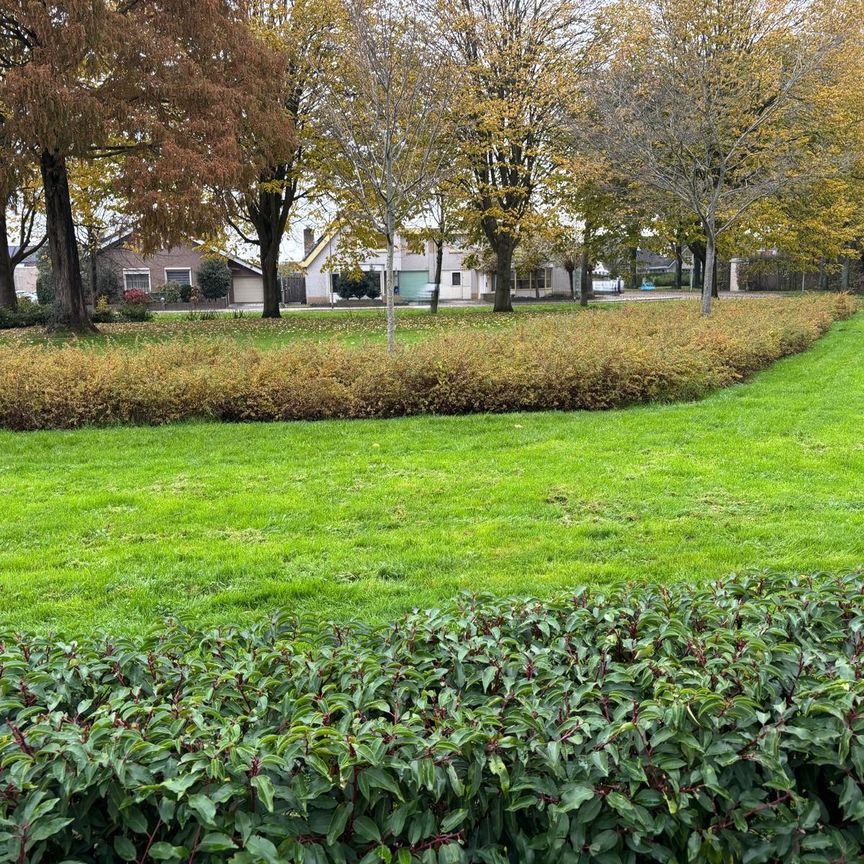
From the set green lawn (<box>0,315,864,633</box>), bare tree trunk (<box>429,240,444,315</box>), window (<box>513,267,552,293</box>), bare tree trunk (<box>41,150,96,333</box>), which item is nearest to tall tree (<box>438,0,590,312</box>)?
bare tree trunk (<box>429,240,444,315</box>)

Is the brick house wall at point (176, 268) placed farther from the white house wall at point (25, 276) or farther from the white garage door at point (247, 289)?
the white house wall at point (25, 276)

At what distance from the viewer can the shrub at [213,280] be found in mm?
43531

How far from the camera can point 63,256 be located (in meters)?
18.1

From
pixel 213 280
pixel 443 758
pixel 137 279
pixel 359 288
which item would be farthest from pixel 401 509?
pixel 137 279

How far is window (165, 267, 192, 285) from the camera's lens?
45438 mm

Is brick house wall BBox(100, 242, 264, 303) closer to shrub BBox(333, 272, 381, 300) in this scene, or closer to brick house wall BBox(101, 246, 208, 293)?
brick house wall BBox(101, 246, 208, 293)

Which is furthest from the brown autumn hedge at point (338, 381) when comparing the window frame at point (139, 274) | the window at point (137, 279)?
the window at point (137, 279)

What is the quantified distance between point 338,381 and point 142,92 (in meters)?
10.7

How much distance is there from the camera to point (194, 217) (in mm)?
15852

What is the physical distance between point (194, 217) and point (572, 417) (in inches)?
425

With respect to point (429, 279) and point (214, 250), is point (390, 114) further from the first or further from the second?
point (429, 279)

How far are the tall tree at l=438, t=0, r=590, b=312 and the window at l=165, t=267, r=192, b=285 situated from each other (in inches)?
1020

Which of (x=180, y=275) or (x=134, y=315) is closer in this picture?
(x=134, y=315)

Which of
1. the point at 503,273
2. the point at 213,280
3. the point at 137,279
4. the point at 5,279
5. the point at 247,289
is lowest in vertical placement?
the point at 503,273
